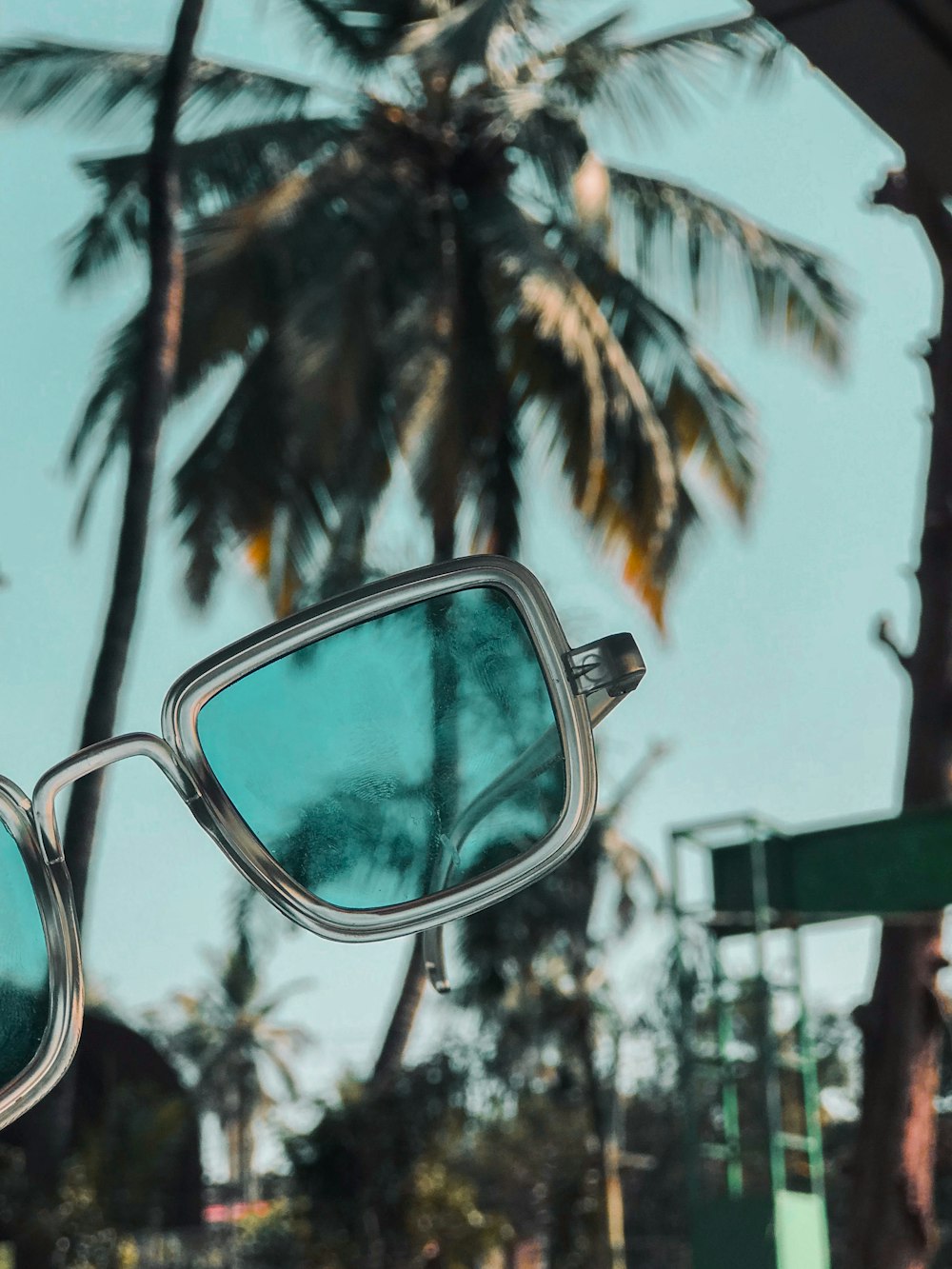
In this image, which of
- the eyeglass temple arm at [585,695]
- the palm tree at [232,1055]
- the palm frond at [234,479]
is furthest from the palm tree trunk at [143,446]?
the palm tree at [232,1055]

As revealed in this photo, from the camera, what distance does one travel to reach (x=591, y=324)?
1008cm

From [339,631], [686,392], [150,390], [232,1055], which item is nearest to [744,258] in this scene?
[686,392]

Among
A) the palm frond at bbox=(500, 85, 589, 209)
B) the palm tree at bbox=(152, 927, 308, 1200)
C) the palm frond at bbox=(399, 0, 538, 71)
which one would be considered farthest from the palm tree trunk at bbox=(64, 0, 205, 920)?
the palm tree at bbox=(152, 927, 308, 1200)

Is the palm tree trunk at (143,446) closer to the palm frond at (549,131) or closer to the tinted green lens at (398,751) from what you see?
the palm frond at (549,131)

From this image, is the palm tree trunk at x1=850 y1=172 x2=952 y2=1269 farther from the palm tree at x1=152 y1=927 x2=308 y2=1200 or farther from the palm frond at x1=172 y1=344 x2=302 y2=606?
the palm tree at x1=152 y1=927 x2=308 y2=1200

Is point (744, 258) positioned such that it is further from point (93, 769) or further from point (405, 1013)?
point (93, 769)

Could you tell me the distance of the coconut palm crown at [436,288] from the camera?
1002 centimetres

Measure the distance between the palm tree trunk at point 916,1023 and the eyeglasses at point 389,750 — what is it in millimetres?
3557

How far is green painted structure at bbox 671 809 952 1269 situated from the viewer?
465 cm

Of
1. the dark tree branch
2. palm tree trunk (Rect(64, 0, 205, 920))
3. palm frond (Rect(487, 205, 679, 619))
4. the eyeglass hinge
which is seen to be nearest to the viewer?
the eyeglass hinge

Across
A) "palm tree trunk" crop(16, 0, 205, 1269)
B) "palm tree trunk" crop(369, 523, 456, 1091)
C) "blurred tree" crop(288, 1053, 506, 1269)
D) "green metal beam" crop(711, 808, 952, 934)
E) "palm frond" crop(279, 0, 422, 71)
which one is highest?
"palm frond" crop(279, 0, 422, 71)

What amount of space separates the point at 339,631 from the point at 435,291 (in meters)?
10.3

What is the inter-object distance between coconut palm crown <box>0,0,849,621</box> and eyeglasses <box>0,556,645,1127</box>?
30.0 feet

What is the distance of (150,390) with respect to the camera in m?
7.30
